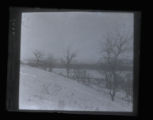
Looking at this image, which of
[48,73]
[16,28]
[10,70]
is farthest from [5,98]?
[16,28]

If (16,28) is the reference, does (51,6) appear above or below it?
above

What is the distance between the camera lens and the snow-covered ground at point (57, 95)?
6.69 ft

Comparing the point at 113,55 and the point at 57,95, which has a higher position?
the point at 113,55

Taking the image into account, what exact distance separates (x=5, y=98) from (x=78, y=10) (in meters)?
0.97

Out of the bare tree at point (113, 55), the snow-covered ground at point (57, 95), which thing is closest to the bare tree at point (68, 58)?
the snow-covered ground at point (57, 95)

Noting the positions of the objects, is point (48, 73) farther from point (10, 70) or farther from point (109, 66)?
point (109, 66)

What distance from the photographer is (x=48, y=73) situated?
6.74ft

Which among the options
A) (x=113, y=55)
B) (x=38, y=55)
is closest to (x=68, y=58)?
(x=38, y=55)

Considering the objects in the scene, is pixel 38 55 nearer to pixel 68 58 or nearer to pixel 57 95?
pixel 68 58

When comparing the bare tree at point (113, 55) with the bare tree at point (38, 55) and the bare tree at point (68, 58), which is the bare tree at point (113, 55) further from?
the bare tree at point (38, 55)

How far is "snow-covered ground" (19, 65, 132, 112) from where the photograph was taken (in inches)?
80.3

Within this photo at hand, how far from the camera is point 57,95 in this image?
2039 mm

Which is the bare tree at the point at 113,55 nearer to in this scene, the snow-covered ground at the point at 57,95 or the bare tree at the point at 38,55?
the snow-covered ground at the point at 57,95

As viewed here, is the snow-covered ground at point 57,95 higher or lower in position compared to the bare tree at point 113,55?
lower
